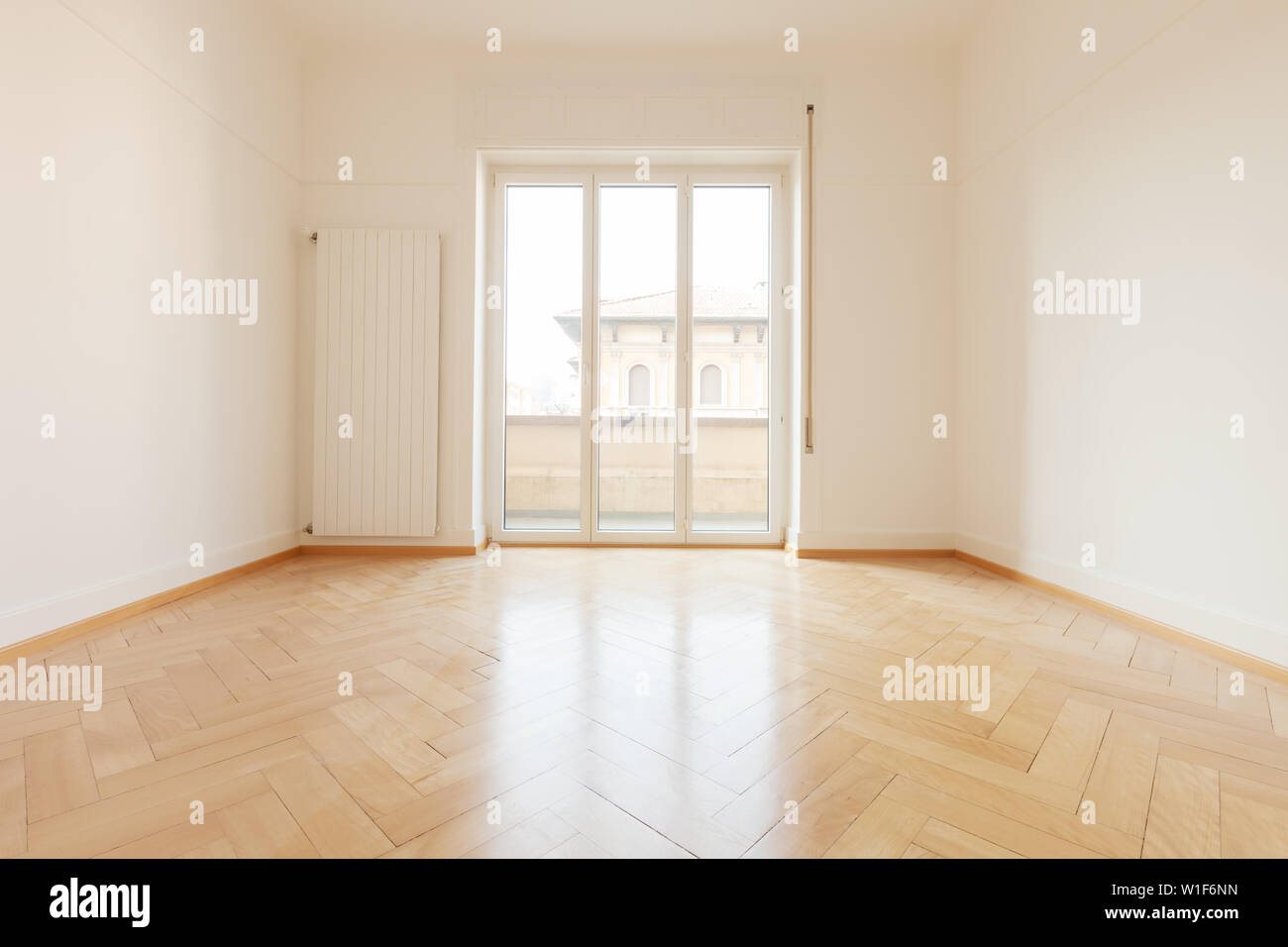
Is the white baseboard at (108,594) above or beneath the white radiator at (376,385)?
beneath

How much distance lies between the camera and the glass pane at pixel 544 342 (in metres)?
3.99

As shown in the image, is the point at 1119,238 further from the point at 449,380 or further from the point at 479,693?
the point at 449,380

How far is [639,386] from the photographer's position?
13.1 feet

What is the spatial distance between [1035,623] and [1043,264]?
183 cm

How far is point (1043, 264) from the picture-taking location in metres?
2.92

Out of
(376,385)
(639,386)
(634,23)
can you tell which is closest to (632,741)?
(639,386)

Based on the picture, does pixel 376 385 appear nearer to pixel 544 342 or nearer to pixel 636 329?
pixel 544 342

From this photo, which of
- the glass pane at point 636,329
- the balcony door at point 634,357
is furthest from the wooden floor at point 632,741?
the glass pane at point 636,329

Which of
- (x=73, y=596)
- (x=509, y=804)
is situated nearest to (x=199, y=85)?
(x=73, y=596)

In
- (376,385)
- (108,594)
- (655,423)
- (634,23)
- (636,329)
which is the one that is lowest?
(108,594)

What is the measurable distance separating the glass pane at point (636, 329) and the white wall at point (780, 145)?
0.45 meters

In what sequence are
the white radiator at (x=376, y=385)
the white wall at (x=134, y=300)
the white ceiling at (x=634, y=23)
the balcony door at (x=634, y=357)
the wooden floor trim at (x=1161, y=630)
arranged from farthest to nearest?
the balcony door at (x=634, y=357), the white radiator at (x=376, y=385), the white ceiling at (x=634, y=23), the white wall at (x=134, y=300), the wooden floor trim at (x=1161, y=630)

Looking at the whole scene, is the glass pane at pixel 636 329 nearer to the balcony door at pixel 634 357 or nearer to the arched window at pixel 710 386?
the balcony door at pixel 634 357

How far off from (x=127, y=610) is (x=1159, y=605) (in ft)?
13.9
